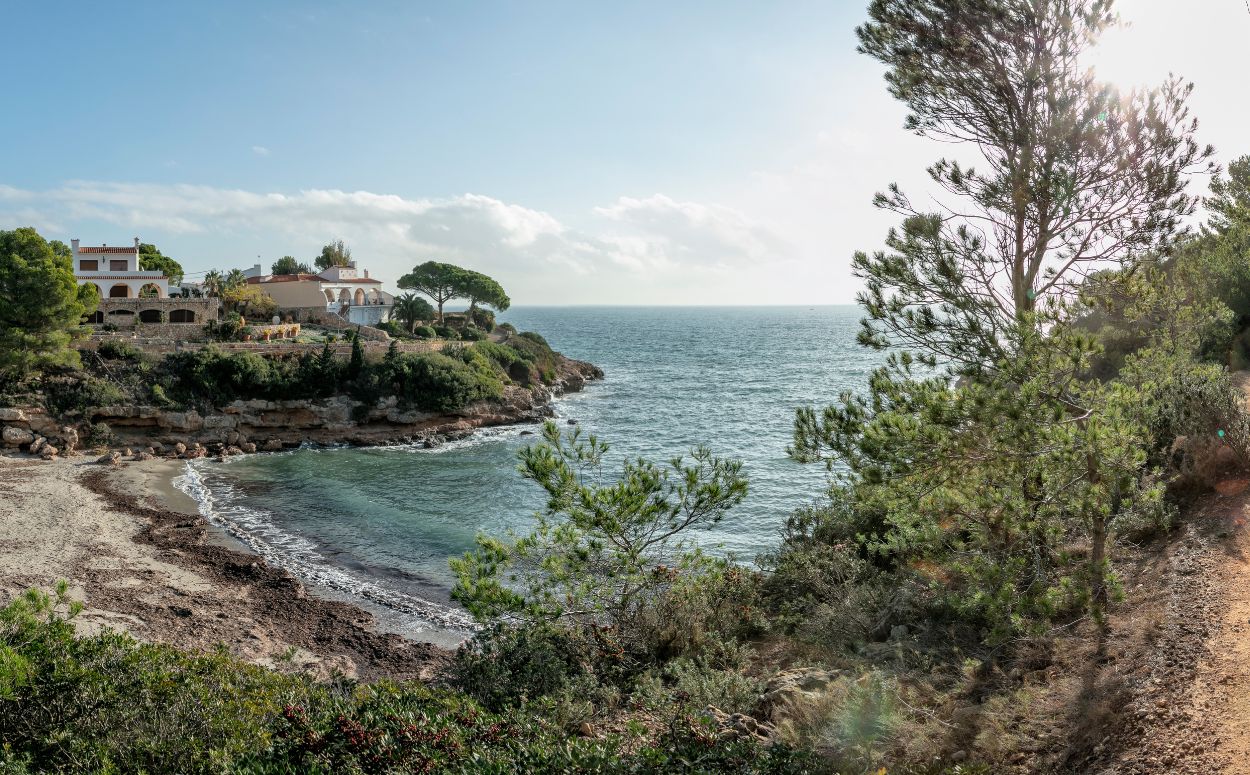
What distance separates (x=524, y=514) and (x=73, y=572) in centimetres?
1350

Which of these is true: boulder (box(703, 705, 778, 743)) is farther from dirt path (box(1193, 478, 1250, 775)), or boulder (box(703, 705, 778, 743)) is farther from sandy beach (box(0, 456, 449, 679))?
sandy beach (box(0, 456, 449, 679))

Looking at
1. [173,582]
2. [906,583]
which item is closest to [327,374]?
[173,582]

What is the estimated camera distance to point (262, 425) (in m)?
41.8

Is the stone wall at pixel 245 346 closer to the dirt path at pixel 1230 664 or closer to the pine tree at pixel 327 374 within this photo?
the pine tree at pixel 327 374

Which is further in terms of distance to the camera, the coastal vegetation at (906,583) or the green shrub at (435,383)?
the green shrub at (435,383)

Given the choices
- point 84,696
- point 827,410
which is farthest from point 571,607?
point 84,696

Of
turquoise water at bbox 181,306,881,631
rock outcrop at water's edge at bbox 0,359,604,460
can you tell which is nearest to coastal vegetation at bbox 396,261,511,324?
turquoise water at bbox 181,306,881,631

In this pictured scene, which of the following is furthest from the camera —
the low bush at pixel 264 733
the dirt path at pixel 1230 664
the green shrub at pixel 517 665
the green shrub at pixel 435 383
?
the green shrub at pixel 435 383

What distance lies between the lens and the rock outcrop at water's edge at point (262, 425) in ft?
120

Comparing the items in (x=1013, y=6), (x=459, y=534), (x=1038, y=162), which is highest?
(x=1013, y=6)

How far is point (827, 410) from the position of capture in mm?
10211

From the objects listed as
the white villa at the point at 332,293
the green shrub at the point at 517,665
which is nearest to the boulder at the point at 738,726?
the green shrub at the point at 517,665

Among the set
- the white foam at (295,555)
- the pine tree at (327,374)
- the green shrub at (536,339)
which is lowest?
the white foam at (295,555)

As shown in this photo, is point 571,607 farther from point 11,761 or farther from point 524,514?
point 524,514
